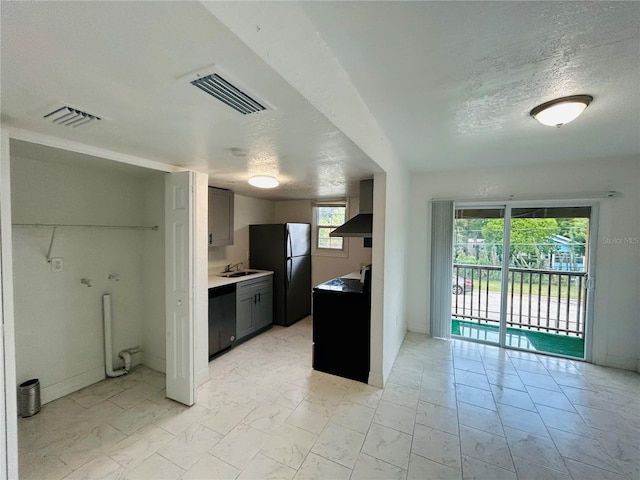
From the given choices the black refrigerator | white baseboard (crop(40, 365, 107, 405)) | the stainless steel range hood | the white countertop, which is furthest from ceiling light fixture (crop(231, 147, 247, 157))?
white baseboard (crop(40, 365, 107, 405))

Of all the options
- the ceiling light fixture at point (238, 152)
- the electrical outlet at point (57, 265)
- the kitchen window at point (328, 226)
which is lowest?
the electrical outlet at point (57, 265)

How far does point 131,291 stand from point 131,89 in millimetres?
2663

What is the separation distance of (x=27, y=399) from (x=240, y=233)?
301 cm

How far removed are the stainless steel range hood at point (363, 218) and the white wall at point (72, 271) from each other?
2.24 meters

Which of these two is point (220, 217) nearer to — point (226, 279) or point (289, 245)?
point (226, 279)

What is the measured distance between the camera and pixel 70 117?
1.41 metres

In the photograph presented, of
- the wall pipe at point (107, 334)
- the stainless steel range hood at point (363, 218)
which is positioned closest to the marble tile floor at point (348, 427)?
the wall pipe at point (107, 334)

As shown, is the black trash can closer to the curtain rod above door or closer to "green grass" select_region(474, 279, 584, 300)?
the curtain rod above door

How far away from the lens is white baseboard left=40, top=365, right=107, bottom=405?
240 centimetres

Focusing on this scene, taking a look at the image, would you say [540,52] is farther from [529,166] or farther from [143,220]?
[143,220]

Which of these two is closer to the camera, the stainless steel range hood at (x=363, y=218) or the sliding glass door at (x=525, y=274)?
the stainless steel range hood at (x=363, y=218)

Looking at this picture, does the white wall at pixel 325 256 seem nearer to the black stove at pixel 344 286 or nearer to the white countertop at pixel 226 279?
the white countertop at pixel 226 279

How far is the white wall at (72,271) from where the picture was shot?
2.29m

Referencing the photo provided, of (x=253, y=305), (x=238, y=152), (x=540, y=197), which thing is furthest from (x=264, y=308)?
(x=540, y=197)
